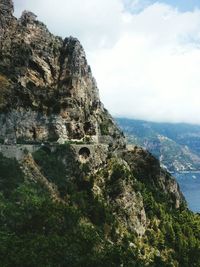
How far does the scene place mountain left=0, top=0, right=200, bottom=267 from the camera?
74938 millimetres

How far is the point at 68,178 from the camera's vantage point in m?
102

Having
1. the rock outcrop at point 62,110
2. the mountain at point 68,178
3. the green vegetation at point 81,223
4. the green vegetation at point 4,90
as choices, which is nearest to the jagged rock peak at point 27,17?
the rock outcrop at point 62,110

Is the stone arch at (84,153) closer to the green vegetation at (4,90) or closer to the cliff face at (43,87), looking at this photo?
the cliff face at (43,87)

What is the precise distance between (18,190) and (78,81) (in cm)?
4338

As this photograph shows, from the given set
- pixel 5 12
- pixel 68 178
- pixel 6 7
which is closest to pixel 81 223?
pixel 68 178

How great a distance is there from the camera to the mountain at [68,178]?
74.9 meters

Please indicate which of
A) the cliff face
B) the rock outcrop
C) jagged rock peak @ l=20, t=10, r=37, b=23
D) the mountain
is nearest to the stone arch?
the mountain

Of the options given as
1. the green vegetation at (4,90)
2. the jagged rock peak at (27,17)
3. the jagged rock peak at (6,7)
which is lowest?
the green vegetation at (4,90)

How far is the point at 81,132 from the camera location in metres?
119

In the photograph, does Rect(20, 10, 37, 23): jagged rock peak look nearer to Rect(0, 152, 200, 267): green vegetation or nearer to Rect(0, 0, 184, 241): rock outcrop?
Rect(0, 0, 184, 241): rock outcrop

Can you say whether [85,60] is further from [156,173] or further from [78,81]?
[156,173]

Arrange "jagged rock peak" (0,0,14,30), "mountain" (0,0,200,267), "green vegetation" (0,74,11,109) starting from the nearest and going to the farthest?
1. "mountain" (0,0,200,267)
2. "green vegetation" (0,74,11,109)
3. "jagged rock peak" (0,0,14,30)

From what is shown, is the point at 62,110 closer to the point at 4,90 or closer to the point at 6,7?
the point at 4,90

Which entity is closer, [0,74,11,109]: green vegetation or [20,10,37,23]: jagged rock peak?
[0,74,11,109]: green vegetation
